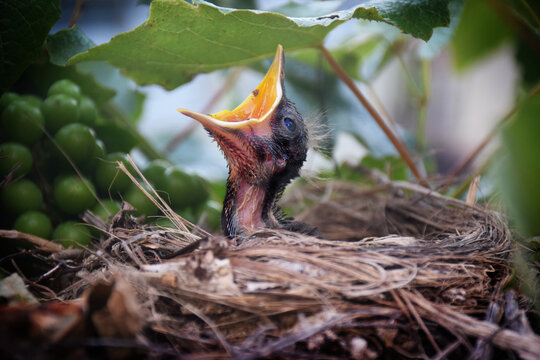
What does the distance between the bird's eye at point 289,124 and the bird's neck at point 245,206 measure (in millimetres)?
157

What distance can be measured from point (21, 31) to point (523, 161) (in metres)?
0.84

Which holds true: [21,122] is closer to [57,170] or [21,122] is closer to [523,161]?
[57,170]

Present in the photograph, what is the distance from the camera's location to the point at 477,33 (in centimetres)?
104

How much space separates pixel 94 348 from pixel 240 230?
1.59 ft

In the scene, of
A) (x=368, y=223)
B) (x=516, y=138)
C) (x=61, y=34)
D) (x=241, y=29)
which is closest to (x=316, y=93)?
(x=368, y=223)

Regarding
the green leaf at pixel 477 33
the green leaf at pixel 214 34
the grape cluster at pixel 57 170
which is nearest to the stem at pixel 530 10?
the green leaf at pixel 477 33

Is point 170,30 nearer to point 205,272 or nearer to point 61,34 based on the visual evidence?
point 61,34

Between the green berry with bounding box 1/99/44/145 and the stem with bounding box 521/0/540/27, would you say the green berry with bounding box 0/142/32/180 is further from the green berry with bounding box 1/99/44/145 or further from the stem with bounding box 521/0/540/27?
the stem with bounding box 521/0/540/27

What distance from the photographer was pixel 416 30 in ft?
2.39

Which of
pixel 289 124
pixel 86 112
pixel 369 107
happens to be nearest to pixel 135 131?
pixel 86 112

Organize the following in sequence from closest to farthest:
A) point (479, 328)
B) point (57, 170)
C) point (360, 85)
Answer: point (479, 328) < point (57, 170) < point (360, 85)

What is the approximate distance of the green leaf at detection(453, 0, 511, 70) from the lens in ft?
3.17

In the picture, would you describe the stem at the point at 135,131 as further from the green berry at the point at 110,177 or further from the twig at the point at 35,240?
the twig at the point at 35,240

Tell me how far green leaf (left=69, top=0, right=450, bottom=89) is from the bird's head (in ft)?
0.24
